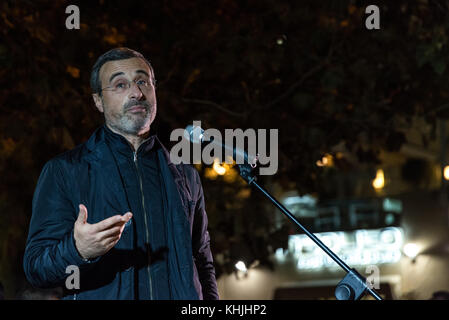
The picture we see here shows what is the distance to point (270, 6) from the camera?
23.3ft

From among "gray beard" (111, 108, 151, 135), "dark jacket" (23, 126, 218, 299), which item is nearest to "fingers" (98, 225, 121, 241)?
"dark jacket" (23, 126, 218, 299)

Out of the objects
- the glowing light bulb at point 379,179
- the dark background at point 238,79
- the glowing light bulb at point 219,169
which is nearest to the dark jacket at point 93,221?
the dark background at point 238,79

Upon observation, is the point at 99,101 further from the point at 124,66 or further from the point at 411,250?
the point at 411,250

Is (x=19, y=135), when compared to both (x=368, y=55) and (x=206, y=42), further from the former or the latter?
(x=368, y=55)

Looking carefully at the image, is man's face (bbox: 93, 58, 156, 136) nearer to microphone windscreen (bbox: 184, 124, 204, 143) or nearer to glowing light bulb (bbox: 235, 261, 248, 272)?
microphone windscreen (bbox: 184, 124, 204, 143)

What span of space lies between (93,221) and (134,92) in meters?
0.54

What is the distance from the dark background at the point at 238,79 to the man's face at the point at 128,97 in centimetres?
331

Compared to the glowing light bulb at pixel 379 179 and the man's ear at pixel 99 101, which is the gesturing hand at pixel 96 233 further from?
the glowing light bulb at pixel 379 179

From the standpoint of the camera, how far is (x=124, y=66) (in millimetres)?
3117

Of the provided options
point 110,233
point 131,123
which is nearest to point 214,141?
point 131,123

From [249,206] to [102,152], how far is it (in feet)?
15.2

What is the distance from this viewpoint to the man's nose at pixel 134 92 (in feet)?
9.94

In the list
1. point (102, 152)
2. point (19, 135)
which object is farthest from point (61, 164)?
point (19, 135)
